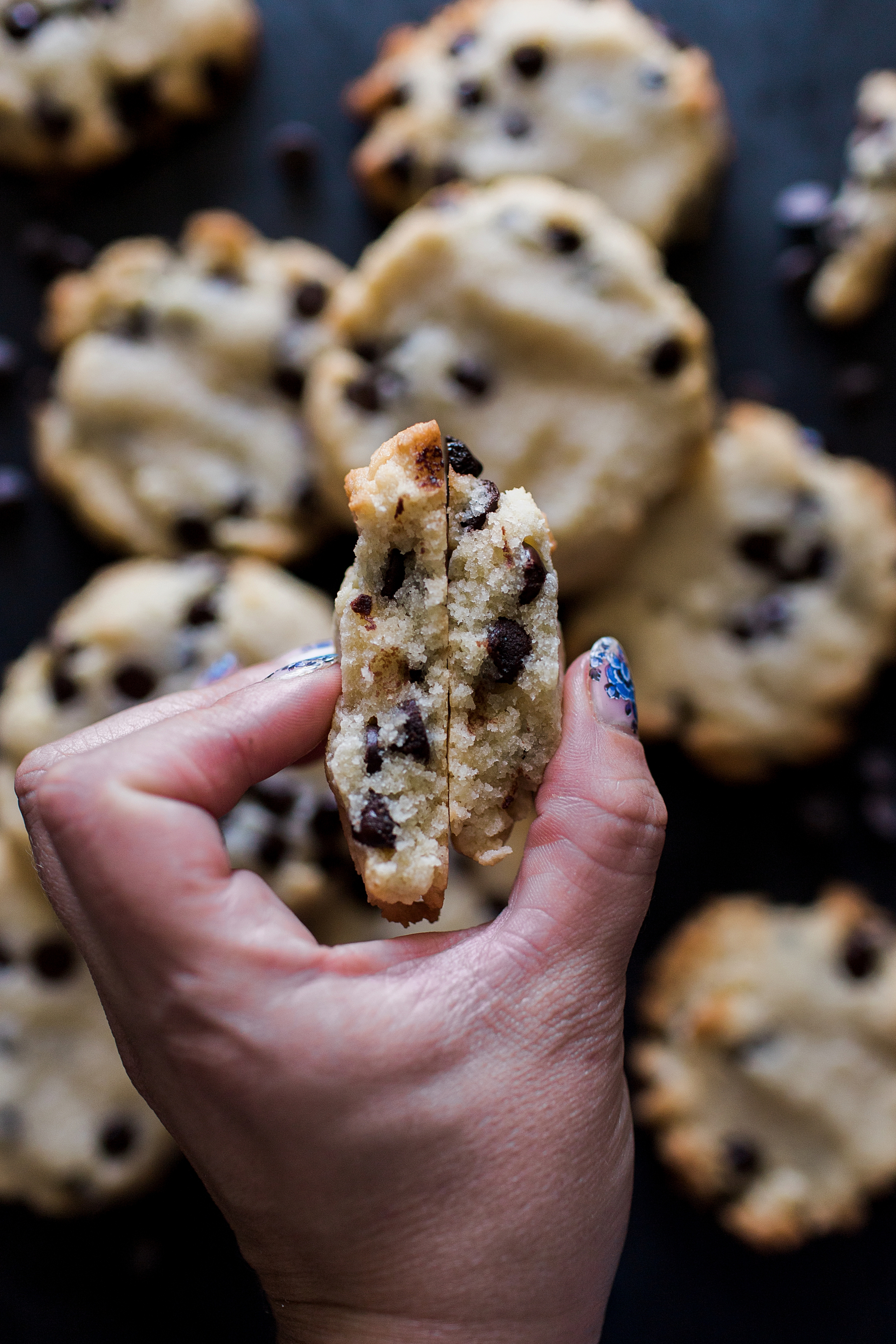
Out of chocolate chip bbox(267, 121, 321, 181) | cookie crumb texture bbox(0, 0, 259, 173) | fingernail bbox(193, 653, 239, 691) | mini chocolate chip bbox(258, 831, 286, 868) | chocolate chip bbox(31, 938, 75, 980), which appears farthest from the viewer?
chocolate chip bbox(267, 121, 321, 181)

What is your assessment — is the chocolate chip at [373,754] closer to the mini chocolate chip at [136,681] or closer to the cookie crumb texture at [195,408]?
the mini chocolate chip at [136,681]

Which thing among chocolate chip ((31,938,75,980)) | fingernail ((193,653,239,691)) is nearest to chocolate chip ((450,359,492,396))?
fingernail ((193,653,239,691))

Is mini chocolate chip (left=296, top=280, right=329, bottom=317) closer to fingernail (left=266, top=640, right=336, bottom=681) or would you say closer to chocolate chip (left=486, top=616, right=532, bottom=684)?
fingernail (left=266, top=640, right=336, bottom=681)

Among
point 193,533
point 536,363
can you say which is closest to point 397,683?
point 536,363

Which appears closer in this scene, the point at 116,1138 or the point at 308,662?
the point at 308,662

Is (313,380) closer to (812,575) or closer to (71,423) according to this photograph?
(71,423)

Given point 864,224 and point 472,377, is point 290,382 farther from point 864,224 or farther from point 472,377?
point 864,224

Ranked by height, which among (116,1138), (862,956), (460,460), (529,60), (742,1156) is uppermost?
(529,60)
